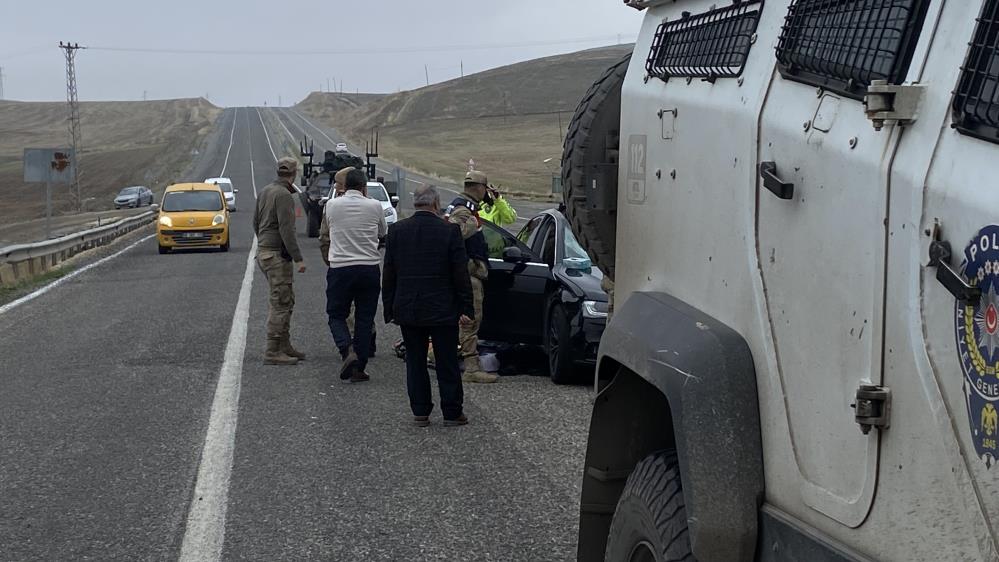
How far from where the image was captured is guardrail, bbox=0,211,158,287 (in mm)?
20328

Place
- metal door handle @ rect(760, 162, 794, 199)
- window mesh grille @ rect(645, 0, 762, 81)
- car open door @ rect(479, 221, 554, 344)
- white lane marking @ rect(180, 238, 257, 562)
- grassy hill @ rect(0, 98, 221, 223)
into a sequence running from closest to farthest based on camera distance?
metal door handle @ rect(760, 162, 794, 199)
window mesh grille @ rect(645, 0, 762, 81)
white lane marking @ rect(180, 238, 257, 562)
car open door @ rect(479, 221, 554, 344)
grassy hill @ rect(0, 98, 221, 223)

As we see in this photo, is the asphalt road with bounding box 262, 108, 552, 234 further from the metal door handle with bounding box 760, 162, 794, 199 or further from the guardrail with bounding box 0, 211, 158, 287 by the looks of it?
the metal door handle with bounding box 760, 162, 794, 199

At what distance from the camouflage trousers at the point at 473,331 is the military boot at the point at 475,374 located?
1.8 inches

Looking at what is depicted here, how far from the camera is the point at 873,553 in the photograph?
2.28 metres

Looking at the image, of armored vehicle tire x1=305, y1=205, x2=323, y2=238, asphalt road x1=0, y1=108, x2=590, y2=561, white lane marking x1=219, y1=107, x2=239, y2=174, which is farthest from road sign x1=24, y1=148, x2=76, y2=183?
white lane marking x1=219, y1=107, x2=239, y2=174

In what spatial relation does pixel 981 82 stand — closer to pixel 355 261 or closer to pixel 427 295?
pixel 427 295

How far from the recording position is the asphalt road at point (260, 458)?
5.85 metres

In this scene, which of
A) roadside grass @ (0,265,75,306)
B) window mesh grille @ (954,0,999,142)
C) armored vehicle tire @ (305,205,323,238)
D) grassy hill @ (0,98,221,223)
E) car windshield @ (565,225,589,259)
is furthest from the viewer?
grassy hill @ (0,98,221,223)

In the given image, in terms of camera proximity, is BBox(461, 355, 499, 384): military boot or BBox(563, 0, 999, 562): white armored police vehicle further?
BBox(461, 355, 499, 384): military boot

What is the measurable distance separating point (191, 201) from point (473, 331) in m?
19.7

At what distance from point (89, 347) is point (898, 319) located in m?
11.5

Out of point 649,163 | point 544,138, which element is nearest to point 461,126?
point 544,138

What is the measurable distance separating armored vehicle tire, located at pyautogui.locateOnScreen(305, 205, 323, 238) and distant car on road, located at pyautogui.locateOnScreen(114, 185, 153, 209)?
1098 inches

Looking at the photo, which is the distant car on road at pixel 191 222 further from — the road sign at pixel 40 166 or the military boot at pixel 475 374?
the military boot at pixel 475 374
